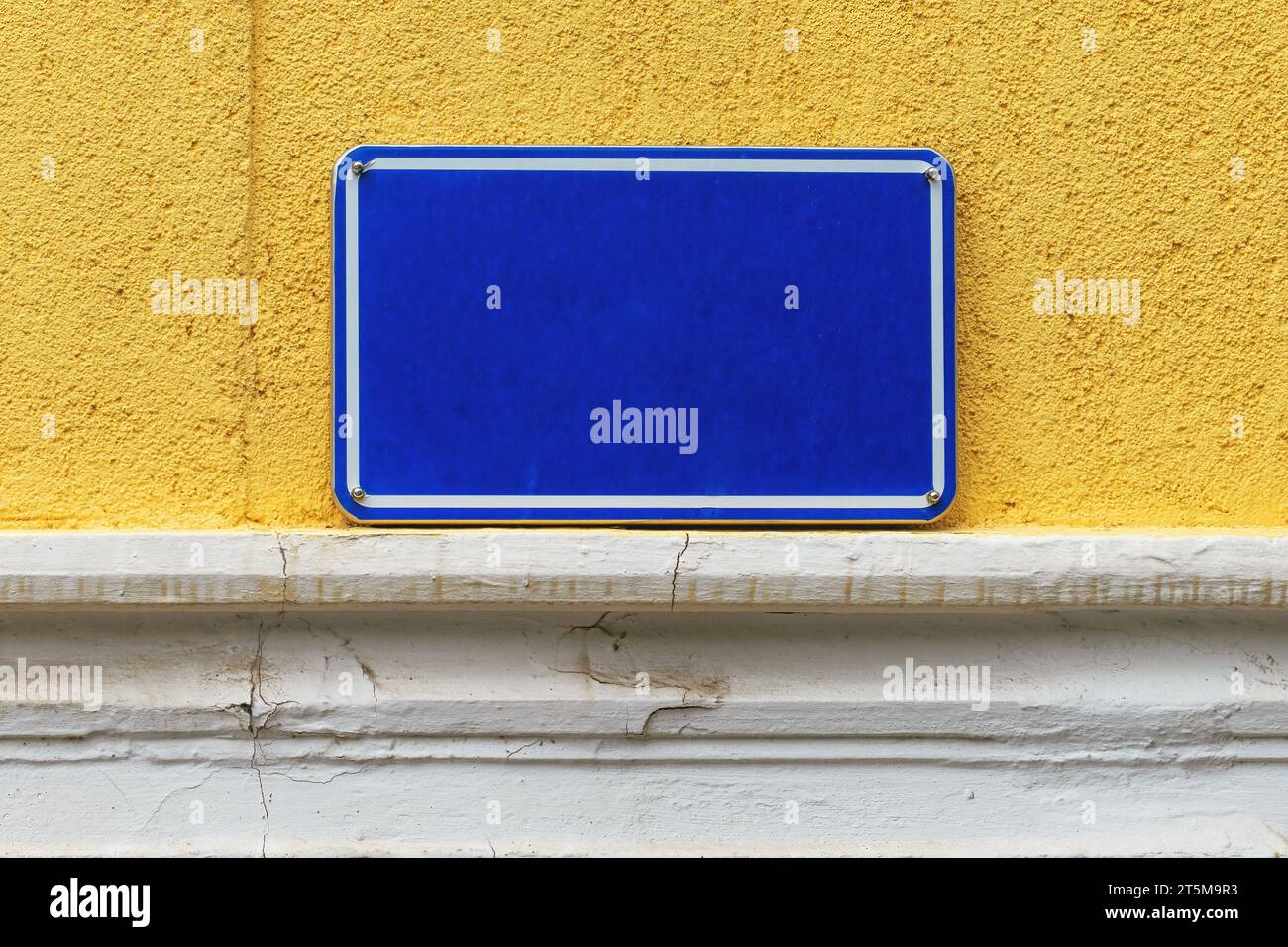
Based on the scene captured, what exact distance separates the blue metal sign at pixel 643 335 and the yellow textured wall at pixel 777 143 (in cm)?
9

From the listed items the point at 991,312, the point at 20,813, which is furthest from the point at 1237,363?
the point at 20,813

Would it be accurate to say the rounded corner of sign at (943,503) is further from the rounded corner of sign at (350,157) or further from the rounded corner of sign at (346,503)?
the rounded corner of sign at (350,157)

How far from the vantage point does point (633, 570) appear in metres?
1.60

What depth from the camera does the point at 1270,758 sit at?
1688mm

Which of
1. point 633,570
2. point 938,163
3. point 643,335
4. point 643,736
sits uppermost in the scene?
point 938,163

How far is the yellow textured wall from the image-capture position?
1689 mm

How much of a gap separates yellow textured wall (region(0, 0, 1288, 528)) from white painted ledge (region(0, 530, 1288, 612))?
0.11 m

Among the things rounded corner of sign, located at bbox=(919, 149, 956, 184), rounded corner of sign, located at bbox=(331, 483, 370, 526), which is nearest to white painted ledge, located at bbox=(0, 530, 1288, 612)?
rounded corner of sign, located at bbox=(331, 483, 370, 526)

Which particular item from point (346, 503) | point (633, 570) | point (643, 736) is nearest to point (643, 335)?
point (633, 570)

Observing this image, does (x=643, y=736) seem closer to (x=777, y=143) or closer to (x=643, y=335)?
(x=643, y=335)

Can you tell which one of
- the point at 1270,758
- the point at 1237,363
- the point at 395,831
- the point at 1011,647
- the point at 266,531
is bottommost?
the point at 395,831

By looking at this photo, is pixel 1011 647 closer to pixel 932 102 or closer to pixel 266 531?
pixel 932 102

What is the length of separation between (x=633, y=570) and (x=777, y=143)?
2.41 feet

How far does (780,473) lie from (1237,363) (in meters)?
0.78
